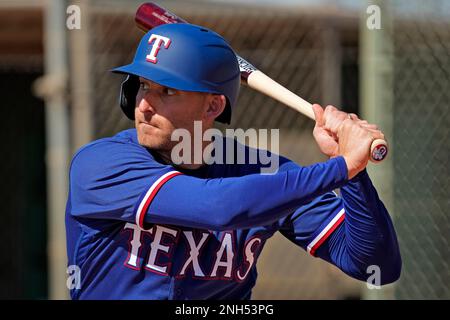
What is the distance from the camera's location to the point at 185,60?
2557 mm

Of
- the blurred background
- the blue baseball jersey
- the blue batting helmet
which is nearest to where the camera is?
the blue baseball jersey

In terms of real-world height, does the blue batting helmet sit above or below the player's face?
above

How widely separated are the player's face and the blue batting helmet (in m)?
0.06

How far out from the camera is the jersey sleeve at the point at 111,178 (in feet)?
8.05

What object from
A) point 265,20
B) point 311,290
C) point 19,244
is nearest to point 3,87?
point 19,244

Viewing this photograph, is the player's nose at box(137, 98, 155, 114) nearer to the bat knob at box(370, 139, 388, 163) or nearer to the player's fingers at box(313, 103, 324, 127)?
the player's fingers at box(313, 103, 324, 127)

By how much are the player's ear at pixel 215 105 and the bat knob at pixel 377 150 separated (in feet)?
1.79

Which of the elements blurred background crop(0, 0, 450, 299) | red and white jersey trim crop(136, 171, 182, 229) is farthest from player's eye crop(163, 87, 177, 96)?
blurred background crop(0, 0, 450, 299)

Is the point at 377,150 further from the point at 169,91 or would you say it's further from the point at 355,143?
the point at 169,91

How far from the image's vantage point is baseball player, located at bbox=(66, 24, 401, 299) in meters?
2.36
